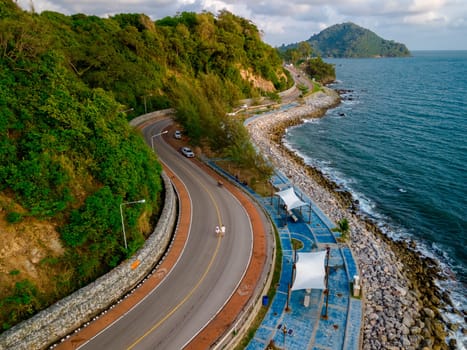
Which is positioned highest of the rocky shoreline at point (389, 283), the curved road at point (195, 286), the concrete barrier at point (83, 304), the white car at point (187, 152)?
the white car at point (187, 152)

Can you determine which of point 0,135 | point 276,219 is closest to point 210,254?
point 276,219

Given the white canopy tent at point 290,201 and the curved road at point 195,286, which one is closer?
the curved road at point 195,286

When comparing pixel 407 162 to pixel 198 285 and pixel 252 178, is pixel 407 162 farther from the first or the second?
pixel 198 285

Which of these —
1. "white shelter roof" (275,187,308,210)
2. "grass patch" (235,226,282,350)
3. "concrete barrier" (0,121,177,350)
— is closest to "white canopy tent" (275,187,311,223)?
"white shelter roof" (275,187,308,210)

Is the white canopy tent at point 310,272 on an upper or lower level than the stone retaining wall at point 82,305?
lower

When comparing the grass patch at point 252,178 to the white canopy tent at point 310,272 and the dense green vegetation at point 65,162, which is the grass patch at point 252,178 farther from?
the white canopy tent at point 310,272

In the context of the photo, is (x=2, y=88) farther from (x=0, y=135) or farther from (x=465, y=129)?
(x=465, y=129)

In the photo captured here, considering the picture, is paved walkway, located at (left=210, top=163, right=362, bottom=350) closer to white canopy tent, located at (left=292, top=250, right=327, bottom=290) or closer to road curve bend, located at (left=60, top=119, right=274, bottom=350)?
white canopy tent, located at (left=292, top=250, right=327, bottom=290)

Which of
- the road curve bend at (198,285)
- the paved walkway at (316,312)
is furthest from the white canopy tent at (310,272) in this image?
the road curve bend at (198,285)
